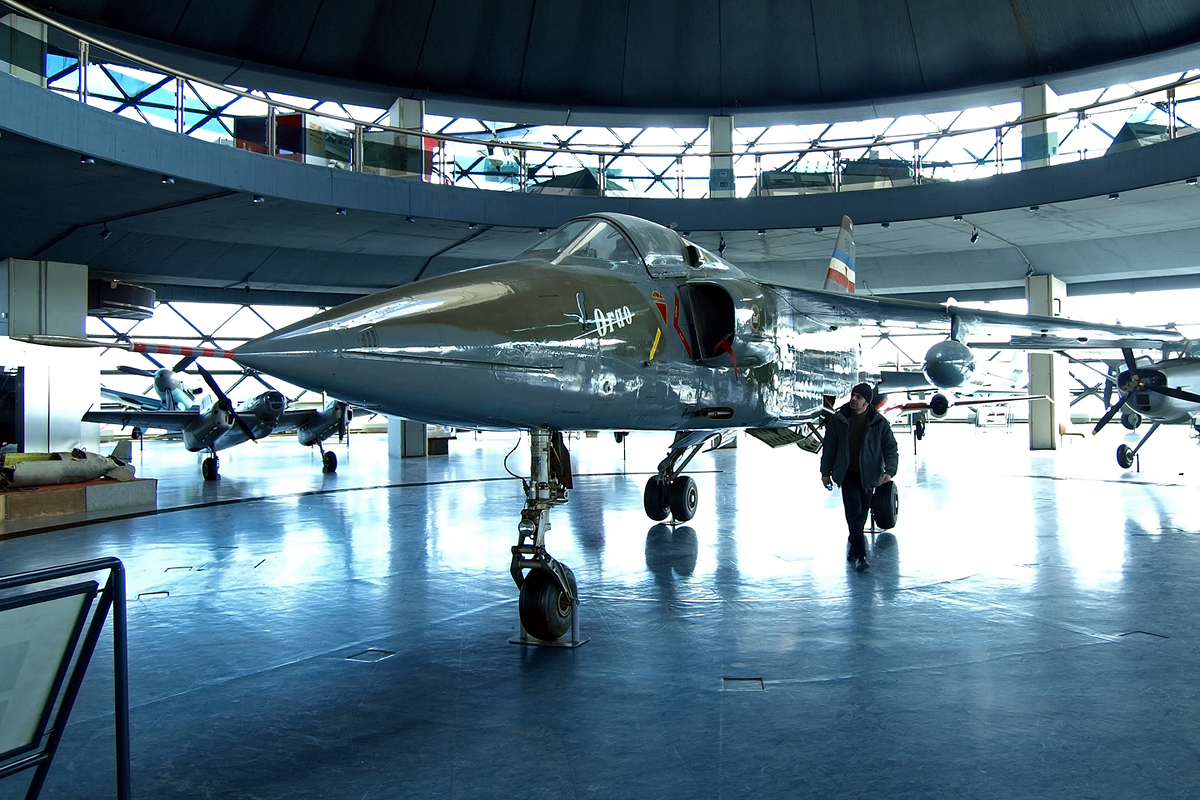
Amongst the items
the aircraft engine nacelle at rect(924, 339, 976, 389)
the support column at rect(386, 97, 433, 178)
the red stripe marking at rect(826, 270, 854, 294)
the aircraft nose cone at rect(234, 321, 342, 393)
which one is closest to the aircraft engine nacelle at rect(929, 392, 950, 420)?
the red stripe marking at rect(826, 270, 854, 294)

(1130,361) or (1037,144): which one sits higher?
(1037,144)

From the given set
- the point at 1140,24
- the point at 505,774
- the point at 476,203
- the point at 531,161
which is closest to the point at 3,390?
the point at 476,203

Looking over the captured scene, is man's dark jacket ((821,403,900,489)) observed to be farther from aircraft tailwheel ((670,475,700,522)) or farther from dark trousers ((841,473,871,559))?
aircraft tailwheel ((670,475,700,522))

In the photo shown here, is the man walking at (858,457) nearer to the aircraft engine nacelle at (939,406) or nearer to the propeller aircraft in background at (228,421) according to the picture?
the aircraft engine nacelle at (939,406)

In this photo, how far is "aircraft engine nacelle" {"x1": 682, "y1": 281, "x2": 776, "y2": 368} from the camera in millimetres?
6844

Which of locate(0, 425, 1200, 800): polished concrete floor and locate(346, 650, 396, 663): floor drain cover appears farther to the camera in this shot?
locate(346, 650, 396, 663): floor drain cover

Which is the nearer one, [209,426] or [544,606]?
[544,606]

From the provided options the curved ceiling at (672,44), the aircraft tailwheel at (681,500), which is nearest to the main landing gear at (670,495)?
the aircraft tailwheel at (681,500)

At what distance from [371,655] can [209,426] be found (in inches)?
606

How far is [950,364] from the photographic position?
10266mm

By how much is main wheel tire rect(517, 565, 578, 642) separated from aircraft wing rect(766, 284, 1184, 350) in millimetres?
4526

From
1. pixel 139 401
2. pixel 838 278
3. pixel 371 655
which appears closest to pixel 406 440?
pixel 139 401

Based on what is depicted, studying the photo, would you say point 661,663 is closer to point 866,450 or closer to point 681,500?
point 866,450

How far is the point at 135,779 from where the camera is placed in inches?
133
